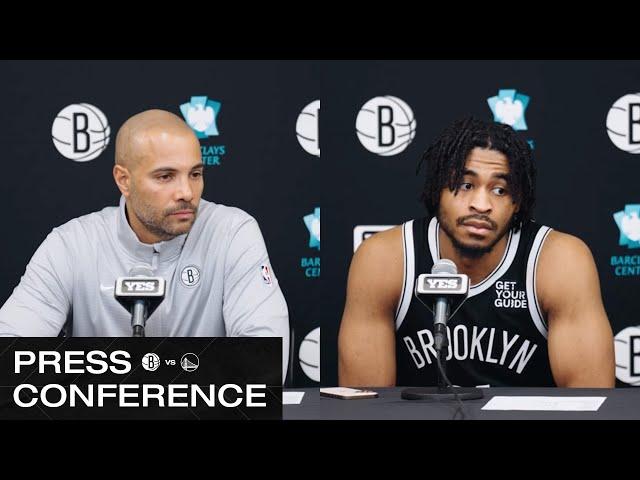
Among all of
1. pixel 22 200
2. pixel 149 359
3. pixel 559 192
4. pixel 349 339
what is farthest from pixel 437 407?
pixel 22 200

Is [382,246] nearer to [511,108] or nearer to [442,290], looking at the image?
[511,108]

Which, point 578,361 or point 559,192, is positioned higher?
point 559,192

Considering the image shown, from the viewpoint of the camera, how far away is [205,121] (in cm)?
335

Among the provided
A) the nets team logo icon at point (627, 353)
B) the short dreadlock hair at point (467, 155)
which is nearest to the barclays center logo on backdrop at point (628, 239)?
the nets team logo icon at point (627, 353)

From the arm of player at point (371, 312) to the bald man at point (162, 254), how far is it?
305 millimetres

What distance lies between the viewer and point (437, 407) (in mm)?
2359

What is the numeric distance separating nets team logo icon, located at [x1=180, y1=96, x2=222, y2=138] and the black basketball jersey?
0.78 meters

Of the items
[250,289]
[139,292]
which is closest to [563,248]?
[250,289]

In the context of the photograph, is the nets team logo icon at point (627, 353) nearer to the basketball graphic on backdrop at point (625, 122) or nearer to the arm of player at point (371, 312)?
the basketball graphic on backdrop at point (625, 122)

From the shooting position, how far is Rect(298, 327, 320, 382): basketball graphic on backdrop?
3.42m

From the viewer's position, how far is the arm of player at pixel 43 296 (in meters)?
3.21

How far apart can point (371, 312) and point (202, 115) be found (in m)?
0.93

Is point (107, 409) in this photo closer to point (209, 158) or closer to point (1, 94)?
point (209, 158)

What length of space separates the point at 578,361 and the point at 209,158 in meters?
1.47
